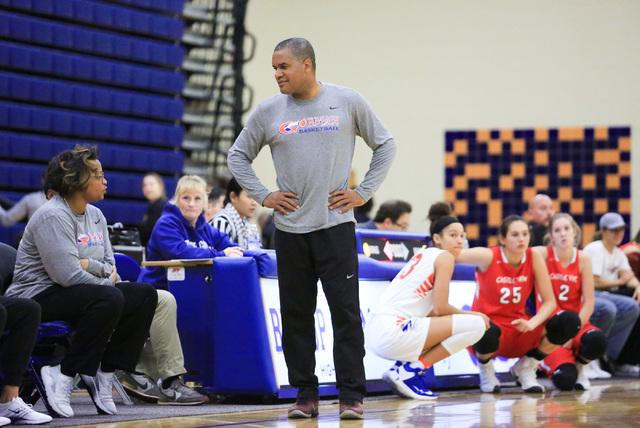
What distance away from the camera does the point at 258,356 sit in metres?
4.24

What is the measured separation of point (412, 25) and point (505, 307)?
18.9 feet

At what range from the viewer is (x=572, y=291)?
5492mm

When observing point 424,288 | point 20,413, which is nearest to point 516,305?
→ point 424,288

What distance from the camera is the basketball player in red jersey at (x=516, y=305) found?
5066 millimetres

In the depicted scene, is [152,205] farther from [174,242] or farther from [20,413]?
[20,413]

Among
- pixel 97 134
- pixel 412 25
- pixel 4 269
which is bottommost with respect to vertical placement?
pixel 4 269

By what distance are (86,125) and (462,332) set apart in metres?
5.20

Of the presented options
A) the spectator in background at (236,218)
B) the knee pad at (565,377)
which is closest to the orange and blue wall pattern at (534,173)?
the knee pad at (565,377)

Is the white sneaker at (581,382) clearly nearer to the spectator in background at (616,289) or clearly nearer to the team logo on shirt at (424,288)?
the spectator in background at (616,289)

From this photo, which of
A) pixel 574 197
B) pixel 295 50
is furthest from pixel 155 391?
pixel 574 197

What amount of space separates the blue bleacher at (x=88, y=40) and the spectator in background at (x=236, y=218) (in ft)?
13.1

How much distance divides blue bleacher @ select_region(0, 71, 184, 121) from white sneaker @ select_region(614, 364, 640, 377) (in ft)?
16.6

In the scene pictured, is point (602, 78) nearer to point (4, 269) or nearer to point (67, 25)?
point (67, 25)

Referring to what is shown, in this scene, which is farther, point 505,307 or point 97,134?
point 97,134
